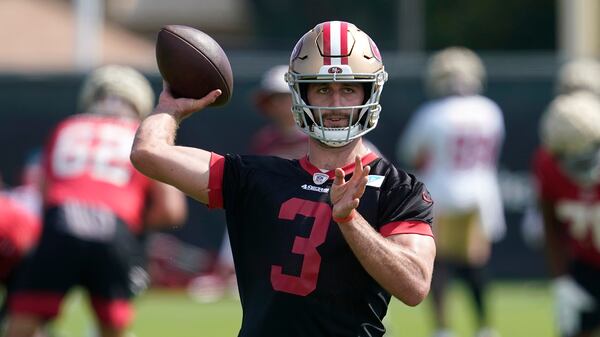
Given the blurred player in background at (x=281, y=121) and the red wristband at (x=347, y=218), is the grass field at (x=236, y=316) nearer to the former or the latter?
the blurred player in background at (x=281, y=121)

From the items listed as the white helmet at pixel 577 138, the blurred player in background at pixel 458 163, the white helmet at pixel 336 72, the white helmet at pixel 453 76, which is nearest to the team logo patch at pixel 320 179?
the white helmet at pixel 336 72

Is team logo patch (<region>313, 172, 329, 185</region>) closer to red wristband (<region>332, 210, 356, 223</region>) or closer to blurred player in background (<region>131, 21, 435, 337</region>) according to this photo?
blurred player in background (<region>131, 21, 435, 337</region>)

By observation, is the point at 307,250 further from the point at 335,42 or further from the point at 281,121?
the point at 281,121

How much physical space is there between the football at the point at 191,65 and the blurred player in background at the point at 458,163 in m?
5.37

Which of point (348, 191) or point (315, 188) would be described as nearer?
point (348, 191)

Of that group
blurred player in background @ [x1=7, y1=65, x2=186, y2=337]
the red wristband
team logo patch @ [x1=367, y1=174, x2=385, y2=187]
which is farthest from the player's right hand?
blurred player in background @ [x1=7, y1=65, x2=186, y2=337]

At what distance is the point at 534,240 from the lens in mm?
13258

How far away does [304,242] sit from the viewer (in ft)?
13.3

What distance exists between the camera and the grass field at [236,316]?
32.1ft

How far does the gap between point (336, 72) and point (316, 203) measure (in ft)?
1.36

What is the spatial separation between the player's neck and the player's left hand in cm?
39

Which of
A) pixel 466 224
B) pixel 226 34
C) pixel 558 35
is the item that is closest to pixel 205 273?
pixel 466 224

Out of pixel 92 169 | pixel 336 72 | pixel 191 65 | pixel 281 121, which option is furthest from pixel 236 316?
pixel 336 72

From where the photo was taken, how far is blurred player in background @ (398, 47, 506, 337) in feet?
31.5
